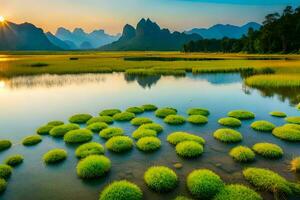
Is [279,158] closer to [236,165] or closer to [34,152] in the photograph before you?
[236,165]

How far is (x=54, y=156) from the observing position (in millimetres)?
16703

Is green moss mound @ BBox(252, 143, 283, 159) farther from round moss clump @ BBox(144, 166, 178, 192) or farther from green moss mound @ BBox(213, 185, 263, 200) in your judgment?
round moss clump @ BBox(144, 166, 178, 192)

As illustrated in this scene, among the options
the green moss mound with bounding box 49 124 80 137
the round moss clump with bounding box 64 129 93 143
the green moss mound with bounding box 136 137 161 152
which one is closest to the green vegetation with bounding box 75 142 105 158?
the round moss clump with bounding box 64 129 93 143

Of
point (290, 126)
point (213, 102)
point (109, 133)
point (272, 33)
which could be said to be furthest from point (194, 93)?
point (272, 33)

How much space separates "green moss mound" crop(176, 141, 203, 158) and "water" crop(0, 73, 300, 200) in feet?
1.61

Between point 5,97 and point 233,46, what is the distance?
162 meters

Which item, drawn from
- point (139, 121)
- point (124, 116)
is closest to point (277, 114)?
point (139, 121)

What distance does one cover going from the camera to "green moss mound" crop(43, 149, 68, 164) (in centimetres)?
1646

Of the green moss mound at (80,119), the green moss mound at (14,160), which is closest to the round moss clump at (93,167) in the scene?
the green moss mound at (14,160)

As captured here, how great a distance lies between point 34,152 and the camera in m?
18.0

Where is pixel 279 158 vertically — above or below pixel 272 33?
below

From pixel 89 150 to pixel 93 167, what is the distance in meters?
3.03

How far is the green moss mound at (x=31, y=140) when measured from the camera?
774 inches

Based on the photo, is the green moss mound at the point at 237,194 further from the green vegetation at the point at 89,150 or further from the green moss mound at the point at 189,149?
the green vegetation at the point at 89,150
